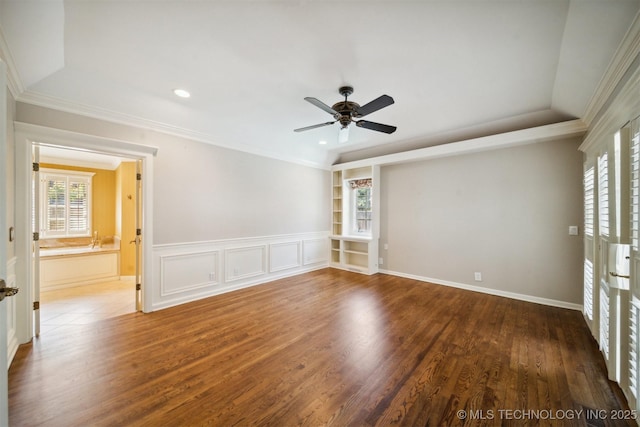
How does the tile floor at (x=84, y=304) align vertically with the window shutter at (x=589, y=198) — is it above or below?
below

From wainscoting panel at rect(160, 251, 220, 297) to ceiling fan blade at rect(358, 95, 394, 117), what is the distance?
317cm

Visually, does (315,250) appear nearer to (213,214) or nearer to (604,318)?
(213,214)

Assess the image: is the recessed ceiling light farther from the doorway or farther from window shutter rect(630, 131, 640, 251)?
window shutter rect(630, 131, 640, 251)

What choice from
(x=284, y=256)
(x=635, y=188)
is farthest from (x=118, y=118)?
(x=635, y=188)

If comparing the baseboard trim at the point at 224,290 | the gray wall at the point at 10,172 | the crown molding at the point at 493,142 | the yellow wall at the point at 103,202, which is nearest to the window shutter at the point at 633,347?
the crown molding at the point at 493,142

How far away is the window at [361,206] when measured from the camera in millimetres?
5934

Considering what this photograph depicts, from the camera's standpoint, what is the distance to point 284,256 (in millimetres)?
5254

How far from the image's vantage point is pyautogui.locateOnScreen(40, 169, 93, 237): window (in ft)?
17.7

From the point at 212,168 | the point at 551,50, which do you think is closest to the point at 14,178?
the point at 212,168

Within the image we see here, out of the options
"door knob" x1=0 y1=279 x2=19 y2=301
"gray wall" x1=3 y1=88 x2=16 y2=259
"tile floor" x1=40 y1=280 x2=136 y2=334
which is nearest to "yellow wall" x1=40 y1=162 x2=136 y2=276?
"tile floor" x1=40 y1=280 x2=136 y2=334

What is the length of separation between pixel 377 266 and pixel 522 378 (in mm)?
3573

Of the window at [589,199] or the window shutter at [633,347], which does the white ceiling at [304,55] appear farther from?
the window shutter at [633,347]

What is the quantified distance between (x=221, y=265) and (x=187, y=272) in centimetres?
54

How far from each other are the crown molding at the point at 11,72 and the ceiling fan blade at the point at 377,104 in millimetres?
2814
